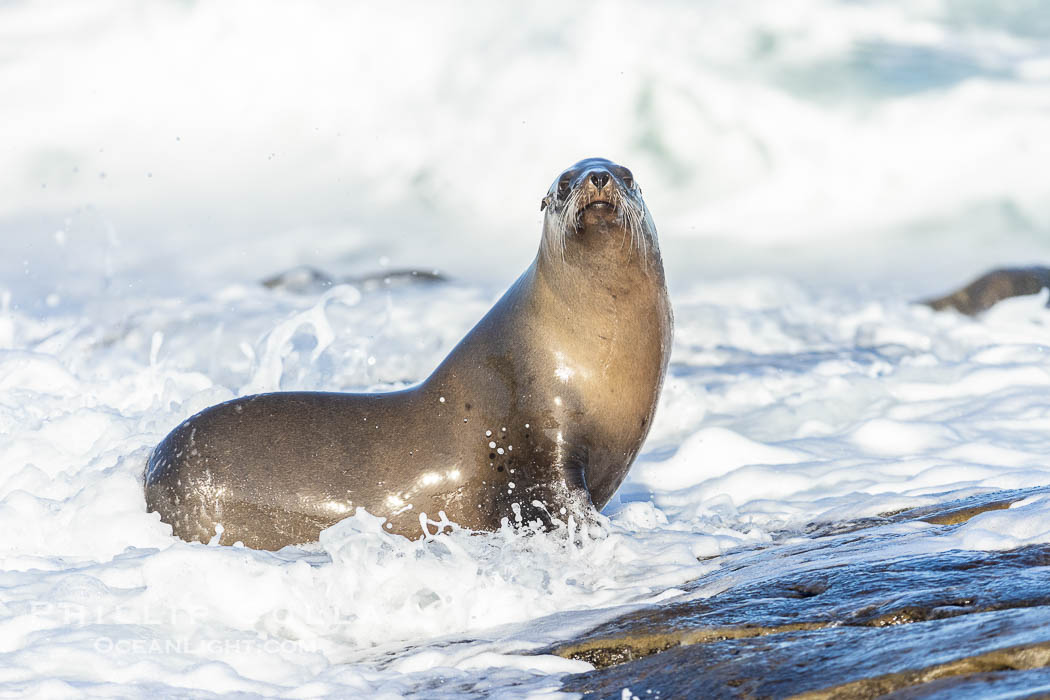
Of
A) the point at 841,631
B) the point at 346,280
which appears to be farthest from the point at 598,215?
the point at 346,280

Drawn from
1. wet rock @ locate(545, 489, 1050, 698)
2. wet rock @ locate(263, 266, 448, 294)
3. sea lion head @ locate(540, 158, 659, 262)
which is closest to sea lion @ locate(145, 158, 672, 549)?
sea lion head @ locate(540, 158, 659, 262)

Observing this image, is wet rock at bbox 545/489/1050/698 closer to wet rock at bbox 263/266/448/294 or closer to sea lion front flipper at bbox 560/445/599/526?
sea lion front flipper at bbox 560/445/599/526

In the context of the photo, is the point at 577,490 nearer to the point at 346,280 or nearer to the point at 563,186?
the point at 563,186

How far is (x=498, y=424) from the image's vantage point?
5.99 metres

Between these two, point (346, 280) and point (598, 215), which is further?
point (346, 280)

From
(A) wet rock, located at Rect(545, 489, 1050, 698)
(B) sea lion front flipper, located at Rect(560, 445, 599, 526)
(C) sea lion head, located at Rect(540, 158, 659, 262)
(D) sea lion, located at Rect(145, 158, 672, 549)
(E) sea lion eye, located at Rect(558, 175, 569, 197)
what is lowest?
(A) wet rock, located at Rect(545, 489, 1050, 698)

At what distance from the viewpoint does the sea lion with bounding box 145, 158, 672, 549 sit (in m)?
5.94

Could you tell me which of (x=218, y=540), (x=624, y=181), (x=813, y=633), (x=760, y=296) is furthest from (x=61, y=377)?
(x=760, y=296)

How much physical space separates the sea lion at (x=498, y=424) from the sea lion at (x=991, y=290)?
13.2 m

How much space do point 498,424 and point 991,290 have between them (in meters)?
14.7

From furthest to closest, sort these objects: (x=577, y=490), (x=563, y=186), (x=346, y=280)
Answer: (x=346, y=280) < (x=563, y=186) < (x=577, y=490)

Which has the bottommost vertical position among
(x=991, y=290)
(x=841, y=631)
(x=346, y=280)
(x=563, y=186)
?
(x=841, y=631)

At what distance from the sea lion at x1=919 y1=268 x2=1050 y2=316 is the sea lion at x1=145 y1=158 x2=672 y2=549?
43.2 feet

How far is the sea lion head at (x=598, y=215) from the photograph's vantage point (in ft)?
19.3
